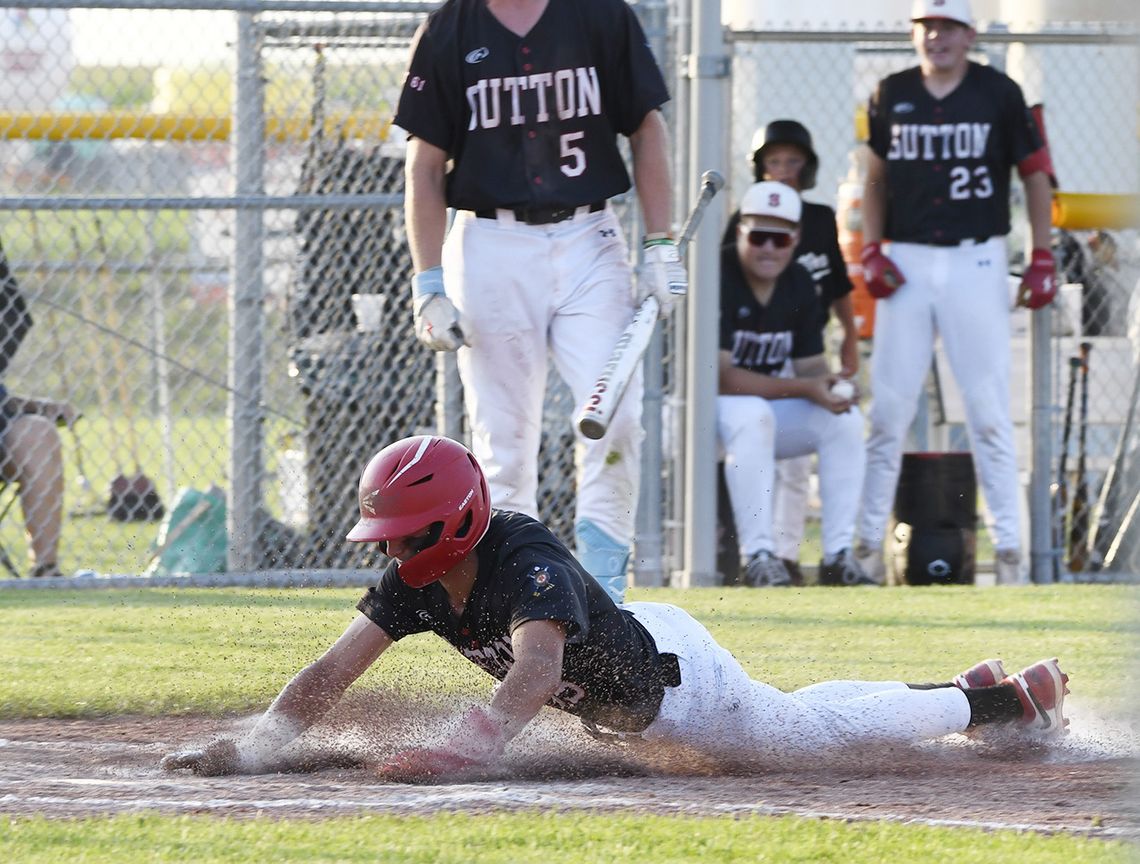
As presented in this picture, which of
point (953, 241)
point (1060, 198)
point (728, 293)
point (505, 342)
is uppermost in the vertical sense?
point (1060, 198)

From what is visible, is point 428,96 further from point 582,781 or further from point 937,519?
point 937,519

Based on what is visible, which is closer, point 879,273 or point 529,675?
point 529,675

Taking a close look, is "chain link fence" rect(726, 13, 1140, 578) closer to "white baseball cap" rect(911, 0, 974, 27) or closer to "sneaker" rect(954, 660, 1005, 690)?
"white baseball cap" rect(911, 0, 974, 27)

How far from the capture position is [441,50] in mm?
5684

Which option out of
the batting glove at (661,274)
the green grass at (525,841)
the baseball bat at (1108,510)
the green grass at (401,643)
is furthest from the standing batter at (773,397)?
the green grass at (525,841)

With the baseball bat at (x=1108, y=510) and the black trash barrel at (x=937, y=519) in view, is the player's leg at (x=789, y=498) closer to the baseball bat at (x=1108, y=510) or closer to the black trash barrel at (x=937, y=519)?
the black trash barrel at (x=937, y=519)

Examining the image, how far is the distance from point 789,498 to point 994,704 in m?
3.58

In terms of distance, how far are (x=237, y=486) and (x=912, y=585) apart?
10.1ft

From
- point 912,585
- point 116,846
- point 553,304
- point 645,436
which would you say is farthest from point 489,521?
point 912,585

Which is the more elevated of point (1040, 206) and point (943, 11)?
point (943, 11)

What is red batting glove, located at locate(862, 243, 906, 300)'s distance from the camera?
26.1 ft

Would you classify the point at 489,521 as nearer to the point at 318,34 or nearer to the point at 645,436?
the point at 645,436

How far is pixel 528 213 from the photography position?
5641mm

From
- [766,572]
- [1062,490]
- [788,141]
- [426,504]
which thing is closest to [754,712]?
[426,504]
